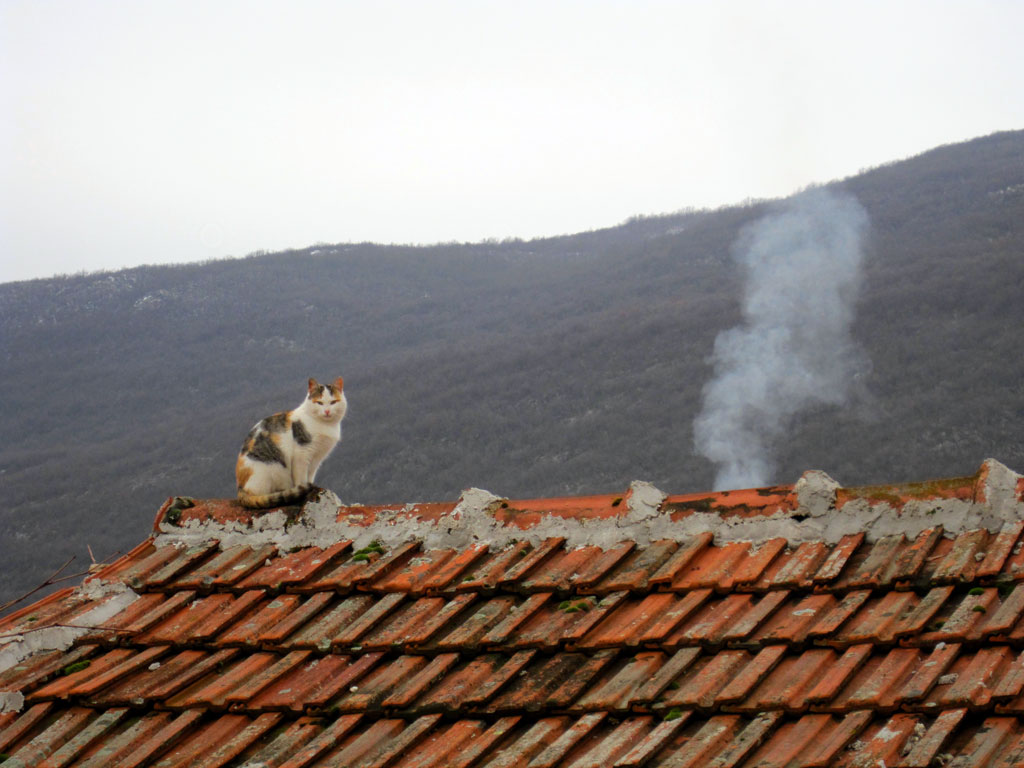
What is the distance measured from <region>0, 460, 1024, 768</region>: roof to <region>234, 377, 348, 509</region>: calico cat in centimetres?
71

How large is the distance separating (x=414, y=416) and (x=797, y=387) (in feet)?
38.2

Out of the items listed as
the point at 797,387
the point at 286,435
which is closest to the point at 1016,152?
the point at 797,387

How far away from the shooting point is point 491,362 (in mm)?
37969

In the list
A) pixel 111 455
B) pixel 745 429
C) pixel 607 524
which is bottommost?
pixel 745 429

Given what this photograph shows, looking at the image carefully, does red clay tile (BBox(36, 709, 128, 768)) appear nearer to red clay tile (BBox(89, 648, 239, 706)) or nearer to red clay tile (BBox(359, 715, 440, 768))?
red clay tile (BBox(89, 648, 239, 706))

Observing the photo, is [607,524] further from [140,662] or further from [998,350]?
[998,350]

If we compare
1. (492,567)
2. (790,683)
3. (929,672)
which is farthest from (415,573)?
(929,672)

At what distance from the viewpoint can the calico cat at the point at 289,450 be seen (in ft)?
17.9

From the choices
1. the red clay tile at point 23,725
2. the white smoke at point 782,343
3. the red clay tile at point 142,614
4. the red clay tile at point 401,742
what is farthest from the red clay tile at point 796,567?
the white smoke at point 782,343

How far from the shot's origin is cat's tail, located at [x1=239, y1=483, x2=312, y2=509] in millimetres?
5230

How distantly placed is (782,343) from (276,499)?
30.3 m

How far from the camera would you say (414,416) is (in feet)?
111

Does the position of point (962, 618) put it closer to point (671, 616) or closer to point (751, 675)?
point (751, 675)

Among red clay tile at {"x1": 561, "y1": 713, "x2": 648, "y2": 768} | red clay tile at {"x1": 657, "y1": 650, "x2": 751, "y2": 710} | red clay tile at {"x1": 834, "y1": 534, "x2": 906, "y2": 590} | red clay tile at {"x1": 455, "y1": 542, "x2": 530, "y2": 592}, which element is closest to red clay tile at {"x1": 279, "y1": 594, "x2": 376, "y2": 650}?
red clay tile at {"x1": 455, "y1": 542, "x2": 530, "y2": 592}
